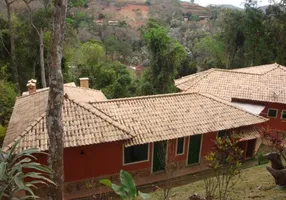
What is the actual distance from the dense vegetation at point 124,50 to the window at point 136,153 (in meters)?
8.04

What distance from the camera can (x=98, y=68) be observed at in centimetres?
3375

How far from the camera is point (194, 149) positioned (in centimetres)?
1507

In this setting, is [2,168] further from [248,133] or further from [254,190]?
[248,133]

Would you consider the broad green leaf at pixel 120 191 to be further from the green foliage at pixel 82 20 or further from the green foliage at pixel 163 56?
the green foliage at pixel 82 20

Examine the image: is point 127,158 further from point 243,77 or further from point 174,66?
point 174,66

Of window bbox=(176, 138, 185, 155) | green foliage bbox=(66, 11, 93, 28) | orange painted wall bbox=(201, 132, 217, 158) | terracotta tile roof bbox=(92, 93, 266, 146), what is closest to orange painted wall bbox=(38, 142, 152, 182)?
terracotta tile roof bbox=(92, 93, 266, 146)

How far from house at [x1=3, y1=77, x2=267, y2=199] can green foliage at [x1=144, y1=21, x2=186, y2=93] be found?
10.6 m

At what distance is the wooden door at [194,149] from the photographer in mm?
14914

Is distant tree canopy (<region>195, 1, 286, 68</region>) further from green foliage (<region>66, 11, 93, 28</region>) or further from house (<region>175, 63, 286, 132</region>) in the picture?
green foliage (<region>66, 11, 93, 28</region>)

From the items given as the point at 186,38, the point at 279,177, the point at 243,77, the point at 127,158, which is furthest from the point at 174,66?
the point at 186,38

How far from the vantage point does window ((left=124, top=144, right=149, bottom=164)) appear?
13391 mm

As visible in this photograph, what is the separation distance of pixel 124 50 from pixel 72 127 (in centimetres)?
4050

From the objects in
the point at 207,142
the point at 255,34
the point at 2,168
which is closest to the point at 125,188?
the point at 2,168

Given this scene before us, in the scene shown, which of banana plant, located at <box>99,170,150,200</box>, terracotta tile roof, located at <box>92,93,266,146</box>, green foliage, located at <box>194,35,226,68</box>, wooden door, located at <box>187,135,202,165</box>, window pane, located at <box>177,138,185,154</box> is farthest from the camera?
green foliage, located at <box>194,35,226,68</box>
